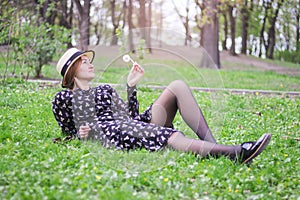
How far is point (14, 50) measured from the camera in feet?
34.9

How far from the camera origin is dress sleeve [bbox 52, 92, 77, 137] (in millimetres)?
4781

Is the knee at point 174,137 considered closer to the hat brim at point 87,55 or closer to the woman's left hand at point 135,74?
the woman's left hand at point 135,74

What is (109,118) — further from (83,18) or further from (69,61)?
(83,18)

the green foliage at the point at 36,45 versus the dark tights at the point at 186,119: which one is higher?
the green foliage at the point at 36,45

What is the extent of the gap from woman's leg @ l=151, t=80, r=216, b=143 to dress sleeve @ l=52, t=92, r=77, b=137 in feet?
2.95

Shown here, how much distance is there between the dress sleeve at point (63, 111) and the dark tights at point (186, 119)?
2.95 ft

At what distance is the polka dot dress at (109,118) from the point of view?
171 inches

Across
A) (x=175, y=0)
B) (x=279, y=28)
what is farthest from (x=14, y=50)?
(x=279, y=28)

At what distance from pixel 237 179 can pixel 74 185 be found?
135 cm

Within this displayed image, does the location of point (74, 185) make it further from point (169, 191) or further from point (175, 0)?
point (175, 0)

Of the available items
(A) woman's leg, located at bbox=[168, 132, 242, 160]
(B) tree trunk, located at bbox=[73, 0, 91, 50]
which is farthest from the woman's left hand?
(B) tree trunk, located at bbox=[73, 0, 91, 50]

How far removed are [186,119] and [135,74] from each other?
72cm

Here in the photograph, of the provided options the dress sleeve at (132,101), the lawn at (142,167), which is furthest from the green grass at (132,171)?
the dress sleeve at (132,101)

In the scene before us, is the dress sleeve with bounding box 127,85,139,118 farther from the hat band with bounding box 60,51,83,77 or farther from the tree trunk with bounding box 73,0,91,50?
the tree trunk with bounding box 73,0,91,50
